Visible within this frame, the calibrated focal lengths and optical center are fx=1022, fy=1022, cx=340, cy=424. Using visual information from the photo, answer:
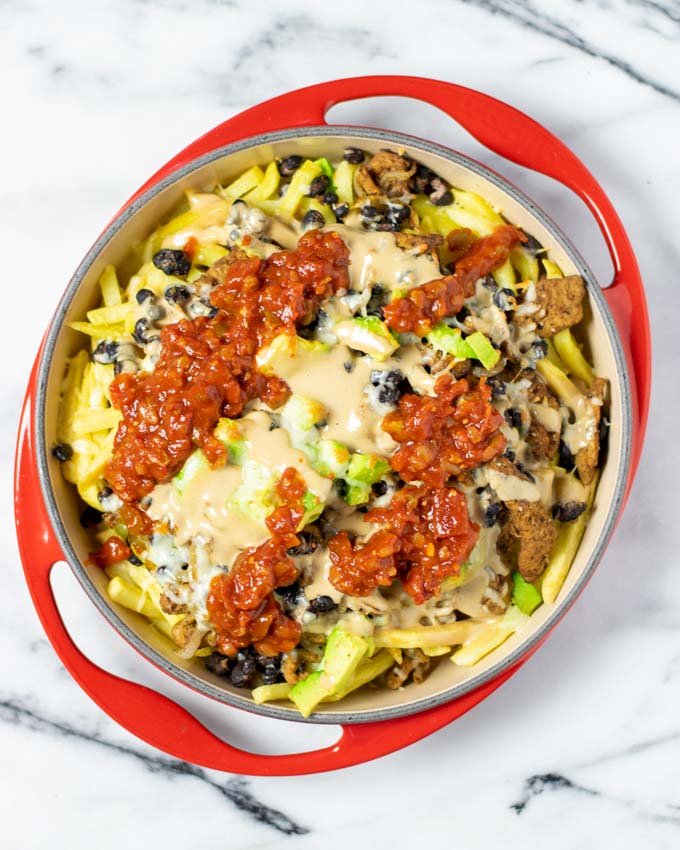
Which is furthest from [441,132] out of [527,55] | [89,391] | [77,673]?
[77,673]

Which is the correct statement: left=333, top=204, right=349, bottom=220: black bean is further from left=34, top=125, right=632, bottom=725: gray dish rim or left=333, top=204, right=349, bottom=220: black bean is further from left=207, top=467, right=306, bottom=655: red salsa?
left=207, top=467, right=306, bottom=655: red salsa

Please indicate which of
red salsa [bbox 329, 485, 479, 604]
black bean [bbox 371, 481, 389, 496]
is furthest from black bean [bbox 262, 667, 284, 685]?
black bean [bbox 371, 481, 389, 496]

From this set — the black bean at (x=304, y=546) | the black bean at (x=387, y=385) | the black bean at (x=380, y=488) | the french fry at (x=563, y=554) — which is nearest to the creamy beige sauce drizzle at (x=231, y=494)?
the black bean at (x=304, y=546)

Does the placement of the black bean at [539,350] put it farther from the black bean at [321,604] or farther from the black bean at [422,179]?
the black bean at [321,604]

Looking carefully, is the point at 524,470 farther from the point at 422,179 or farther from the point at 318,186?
the point at 318,186

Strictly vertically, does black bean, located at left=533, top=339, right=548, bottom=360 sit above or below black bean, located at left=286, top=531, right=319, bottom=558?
above

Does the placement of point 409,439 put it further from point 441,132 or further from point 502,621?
point 441,132

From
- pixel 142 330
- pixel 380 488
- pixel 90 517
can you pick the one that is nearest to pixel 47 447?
pixel 90 517
